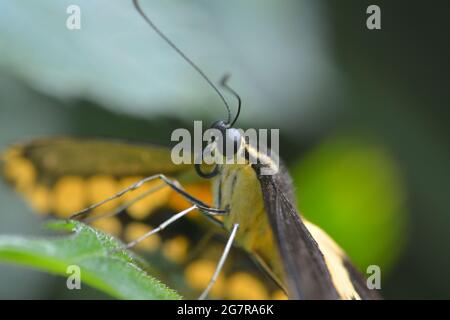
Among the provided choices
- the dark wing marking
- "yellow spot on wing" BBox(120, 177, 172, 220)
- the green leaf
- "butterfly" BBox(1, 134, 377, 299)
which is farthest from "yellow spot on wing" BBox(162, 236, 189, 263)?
the green leaf

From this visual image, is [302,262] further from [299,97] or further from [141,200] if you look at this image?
[299,97]

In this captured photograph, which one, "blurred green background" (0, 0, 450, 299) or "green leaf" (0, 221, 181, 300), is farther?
"blurred green background" (0, 0, 450, 299)

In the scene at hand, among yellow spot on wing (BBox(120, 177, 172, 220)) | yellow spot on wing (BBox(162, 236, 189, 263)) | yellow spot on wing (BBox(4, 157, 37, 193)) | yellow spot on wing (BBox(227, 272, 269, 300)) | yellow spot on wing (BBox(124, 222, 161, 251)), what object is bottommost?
yellow spot on wing (BBox(227, 272, 269, 300))

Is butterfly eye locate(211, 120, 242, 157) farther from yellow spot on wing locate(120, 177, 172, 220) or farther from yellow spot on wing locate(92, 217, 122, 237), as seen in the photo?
yellow spot on wing locate(92, 217, 122, 237)

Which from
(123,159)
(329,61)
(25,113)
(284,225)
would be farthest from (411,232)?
(25,113)

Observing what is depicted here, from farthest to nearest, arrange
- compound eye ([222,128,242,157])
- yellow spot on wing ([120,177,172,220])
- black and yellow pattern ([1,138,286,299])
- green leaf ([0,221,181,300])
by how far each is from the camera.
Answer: yellow spot on wing ([120,177,172,220]) < black and yellow pattern ([1,138,286,299]) < compound eye ([222,128,242,157]) < green leaf ([0,221,181,300])

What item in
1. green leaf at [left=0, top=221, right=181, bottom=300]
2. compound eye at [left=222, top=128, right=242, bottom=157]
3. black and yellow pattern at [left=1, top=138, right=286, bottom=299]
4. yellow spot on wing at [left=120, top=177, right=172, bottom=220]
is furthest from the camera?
yellow spot on wing at [left=120, top=177, right=172, bottom=220]
